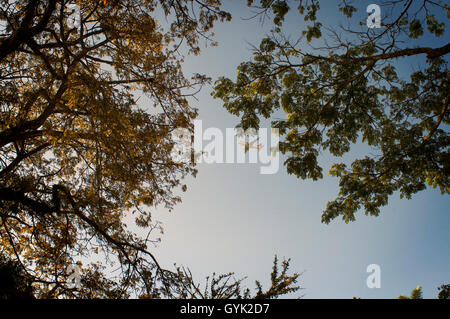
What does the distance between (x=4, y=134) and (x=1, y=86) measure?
1.15 meters

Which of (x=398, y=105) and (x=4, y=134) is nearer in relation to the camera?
(x=4, y=134)

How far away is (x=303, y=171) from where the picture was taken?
17.9 feet

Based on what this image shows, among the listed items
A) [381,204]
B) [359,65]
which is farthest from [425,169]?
[359,65]

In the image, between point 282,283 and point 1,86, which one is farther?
point 1,86

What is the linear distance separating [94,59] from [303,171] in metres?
6.34

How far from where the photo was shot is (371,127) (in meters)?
6.27

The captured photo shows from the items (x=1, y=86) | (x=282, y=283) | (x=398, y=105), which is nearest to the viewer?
(x=282, y=283)
